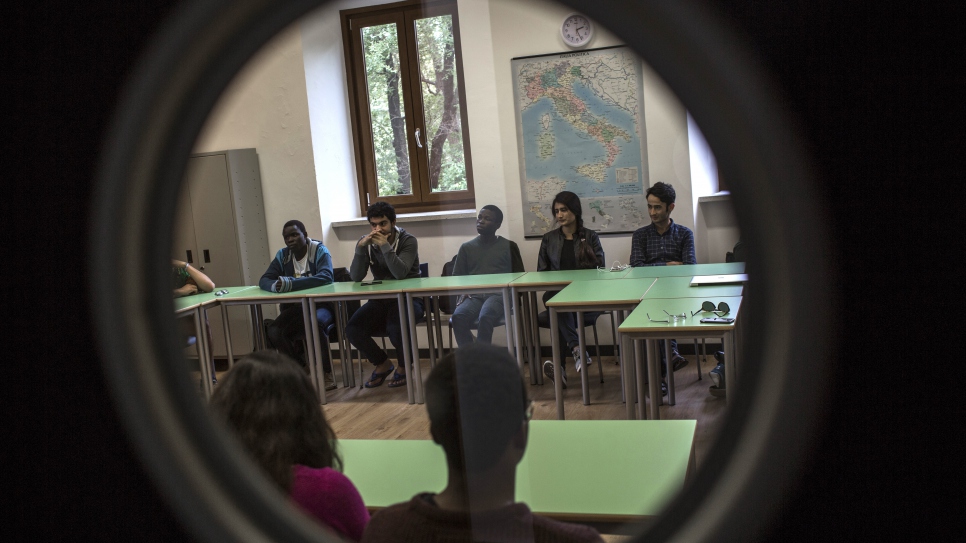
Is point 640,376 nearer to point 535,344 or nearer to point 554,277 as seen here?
point 554,277

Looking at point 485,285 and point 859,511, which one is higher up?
point 485,285

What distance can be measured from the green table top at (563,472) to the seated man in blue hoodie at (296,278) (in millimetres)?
253

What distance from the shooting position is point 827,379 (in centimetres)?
45

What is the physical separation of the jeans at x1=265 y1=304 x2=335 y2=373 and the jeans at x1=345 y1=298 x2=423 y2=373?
5cm

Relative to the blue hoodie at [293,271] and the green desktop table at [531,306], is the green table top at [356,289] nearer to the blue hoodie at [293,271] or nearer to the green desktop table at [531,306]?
the blue hoodie at [293,271]

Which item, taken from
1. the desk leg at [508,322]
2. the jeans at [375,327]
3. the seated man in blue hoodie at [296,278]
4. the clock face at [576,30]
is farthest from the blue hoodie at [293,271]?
the clock face at [576,30]

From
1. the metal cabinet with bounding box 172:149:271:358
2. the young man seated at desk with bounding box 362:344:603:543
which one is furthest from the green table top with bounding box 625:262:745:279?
the metal cabinet with bounding box 172:149:271:358

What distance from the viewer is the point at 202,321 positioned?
859 millimetres

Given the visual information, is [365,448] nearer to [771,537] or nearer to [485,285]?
[485,285]

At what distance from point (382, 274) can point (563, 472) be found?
616 millimetres

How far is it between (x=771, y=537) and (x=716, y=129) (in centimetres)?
29

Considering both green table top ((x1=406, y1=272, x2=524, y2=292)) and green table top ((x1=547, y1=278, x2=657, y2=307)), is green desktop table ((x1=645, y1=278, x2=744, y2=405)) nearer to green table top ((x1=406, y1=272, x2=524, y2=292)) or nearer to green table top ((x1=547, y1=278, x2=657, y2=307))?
green table top ((x1=547, y1=278, x2=657, y2=307))

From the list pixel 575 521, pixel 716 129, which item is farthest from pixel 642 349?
pixel 716 129

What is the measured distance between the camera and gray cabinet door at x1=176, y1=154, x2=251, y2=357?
70 centimetres
